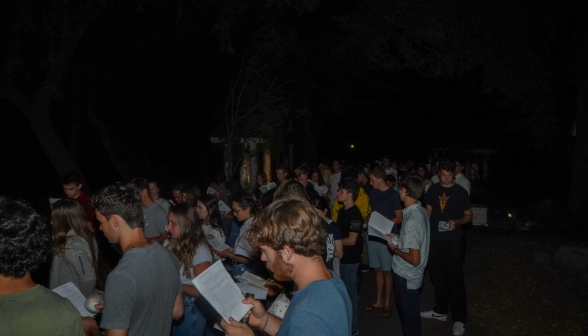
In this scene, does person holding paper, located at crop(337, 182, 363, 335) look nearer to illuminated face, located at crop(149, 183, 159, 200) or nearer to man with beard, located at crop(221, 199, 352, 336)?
illuminated face, located at crop(149, 183, 159, 200)

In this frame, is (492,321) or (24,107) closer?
(492,321)

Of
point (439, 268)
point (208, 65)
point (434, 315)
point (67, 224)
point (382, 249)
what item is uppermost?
point (208, 65)

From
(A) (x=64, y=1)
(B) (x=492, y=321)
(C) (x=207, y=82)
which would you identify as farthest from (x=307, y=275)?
(C) (x=207, y=82)

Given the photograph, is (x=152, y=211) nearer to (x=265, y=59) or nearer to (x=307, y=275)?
(x=307, y=275)

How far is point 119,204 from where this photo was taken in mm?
3035

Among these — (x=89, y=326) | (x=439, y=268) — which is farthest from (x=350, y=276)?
(x=89, y=326)

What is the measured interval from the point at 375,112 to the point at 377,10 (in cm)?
3354

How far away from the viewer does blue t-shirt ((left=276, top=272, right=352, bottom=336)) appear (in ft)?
6.59

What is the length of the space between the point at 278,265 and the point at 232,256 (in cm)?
275

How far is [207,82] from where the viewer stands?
1856 cm

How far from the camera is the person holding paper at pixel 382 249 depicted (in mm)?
6785

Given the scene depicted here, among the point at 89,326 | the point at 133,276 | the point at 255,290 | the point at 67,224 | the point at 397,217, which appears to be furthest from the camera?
the point at 397,217

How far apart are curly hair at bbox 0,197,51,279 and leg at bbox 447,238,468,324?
5074 millimetres

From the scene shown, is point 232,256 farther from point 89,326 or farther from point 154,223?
point 154,223
